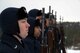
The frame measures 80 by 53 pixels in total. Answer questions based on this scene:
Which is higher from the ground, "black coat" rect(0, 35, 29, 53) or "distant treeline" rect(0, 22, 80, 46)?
"black coat" rect(0, 35, 29, 53)

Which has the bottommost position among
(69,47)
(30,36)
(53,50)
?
(69,47)

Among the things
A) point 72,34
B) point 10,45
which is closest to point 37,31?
point 10,45

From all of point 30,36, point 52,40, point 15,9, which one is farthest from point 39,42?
point 15,9

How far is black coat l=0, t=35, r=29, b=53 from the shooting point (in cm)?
551

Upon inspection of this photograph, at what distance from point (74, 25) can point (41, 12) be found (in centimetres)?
1571

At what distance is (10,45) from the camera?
5590 millimetres

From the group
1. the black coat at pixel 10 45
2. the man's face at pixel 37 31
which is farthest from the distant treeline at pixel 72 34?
the black coat at pixel 10 45

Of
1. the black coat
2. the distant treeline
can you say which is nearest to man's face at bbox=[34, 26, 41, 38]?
the black coat

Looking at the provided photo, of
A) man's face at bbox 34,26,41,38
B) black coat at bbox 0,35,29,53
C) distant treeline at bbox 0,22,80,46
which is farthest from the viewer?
distant treeline at bbox 0,22,80,46

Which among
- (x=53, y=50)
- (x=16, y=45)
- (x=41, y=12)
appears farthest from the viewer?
(x=53, y=50)

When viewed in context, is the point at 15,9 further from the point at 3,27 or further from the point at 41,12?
the point at 41,12

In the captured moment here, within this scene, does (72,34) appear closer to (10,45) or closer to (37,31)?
(37,31)

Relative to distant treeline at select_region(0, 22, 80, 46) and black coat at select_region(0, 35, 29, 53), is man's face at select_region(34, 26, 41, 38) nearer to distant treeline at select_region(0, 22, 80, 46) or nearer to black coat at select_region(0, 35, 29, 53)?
black coat at select_region(0, 35, 29, 53)

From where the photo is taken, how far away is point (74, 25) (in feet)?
81.6
